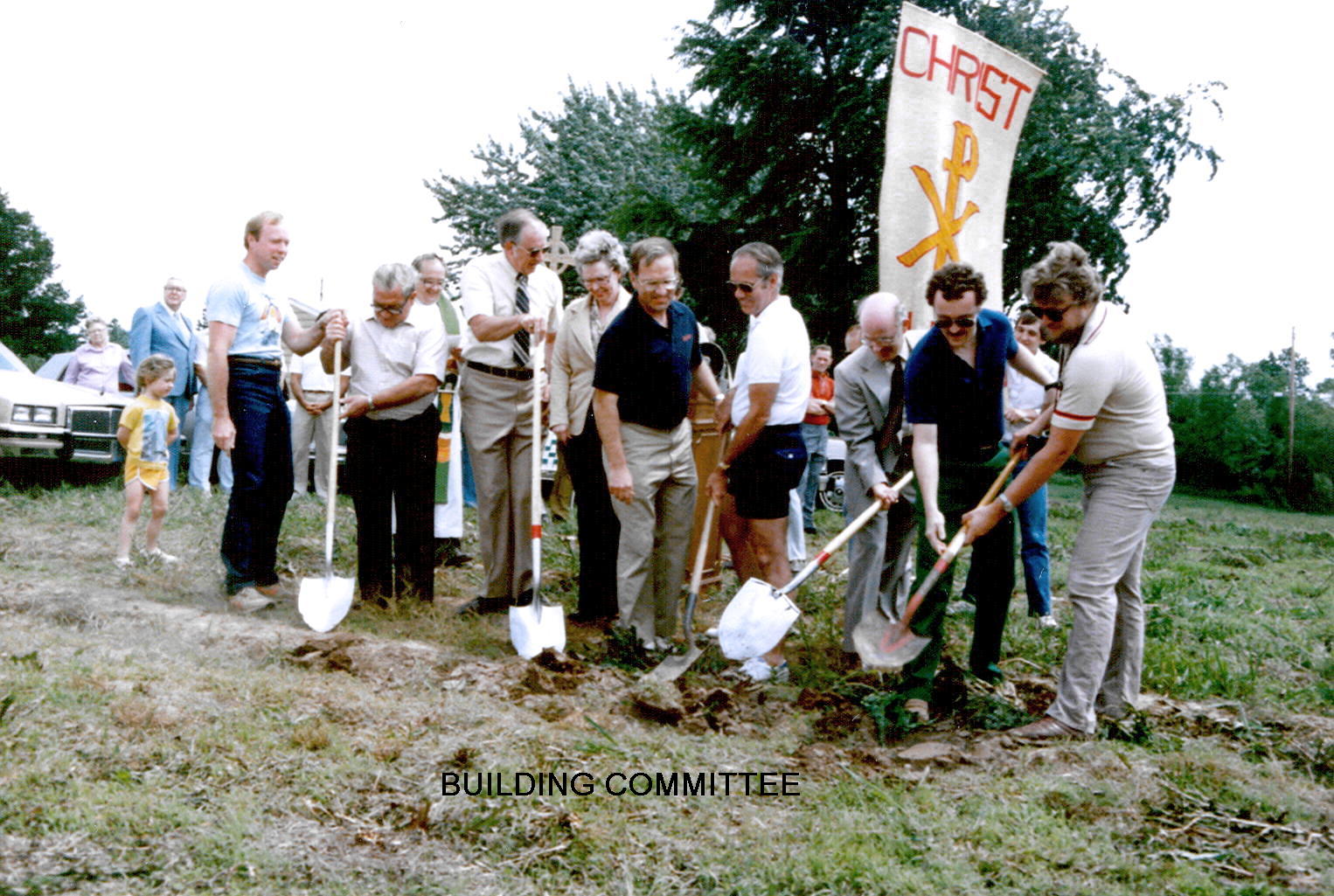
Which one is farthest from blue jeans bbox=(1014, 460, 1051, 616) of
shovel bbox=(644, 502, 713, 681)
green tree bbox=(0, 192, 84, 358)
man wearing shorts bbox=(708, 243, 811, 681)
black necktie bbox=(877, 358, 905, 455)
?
green tree bbox=(0, 192, 84, 358)

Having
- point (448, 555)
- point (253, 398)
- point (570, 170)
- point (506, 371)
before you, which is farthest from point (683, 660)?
point (570, 170)

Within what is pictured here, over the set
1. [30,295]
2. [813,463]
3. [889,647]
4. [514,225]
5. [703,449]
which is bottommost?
[889,647]

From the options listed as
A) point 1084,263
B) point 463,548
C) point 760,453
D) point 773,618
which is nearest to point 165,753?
point 773,618

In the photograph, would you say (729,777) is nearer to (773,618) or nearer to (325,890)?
(773,618)

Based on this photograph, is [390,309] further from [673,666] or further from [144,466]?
[673,666]

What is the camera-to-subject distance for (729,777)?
3.88 metres

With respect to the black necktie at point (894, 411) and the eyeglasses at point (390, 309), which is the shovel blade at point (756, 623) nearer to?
the black necktie at point (894, 411)

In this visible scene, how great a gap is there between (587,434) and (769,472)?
1.22m

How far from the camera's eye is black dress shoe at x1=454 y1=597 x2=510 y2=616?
20.9 ft

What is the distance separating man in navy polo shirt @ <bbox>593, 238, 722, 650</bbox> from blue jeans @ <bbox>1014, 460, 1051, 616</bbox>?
2.16 metres

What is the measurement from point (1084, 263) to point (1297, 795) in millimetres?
1931

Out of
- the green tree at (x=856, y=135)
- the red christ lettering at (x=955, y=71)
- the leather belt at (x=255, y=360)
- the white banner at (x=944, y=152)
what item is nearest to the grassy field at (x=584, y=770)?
the leather belt at (x=255, y=360)

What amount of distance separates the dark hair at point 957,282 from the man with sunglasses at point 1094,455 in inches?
7.7

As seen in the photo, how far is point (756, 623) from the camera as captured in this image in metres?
4.90
